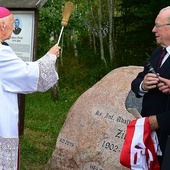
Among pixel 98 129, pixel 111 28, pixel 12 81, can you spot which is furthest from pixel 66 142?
pixel 111 28

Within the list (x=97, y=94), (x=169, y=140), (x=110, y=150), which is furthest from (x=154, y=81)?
(x=97, y=94)

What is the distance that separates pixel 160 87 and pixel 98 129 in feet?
5.94

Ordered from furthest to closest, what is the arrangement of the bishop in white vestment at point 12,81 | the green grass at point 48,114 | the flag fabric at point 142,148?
the green grass at point 48,114 < the bishop in white vestment at point 12,81 < the flag fabric at point 142,148

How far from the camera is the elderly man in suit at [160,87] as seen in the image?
3.03 metres

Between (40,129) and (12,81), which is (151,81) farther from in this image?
(40,129)

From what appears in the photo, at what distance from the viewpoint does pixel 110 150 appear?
456 cm

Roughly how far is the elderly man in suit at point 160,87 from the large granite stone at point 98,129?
1.38 meters

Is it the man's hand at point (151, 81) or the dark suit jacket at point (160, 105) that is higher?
the man's hand at point (151, 81)

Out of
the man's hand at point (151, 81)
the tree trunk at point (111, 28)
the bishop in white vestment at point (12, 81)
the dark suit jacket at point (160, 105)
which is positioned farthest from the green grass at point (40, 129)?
the tree trunk at point (111, 28)

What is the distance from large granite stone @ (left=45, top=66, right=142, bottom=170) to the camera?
15.0 feet

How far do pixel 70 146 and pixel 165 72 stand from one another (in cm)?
217

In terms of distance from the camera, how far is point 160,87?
300 centimetres

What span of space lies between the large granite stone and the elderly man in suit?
1382 millimetres

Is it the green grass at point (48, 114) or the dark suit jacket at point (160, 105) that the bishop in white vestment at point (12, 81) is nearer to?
the dark suit jacket at point (160, 105)
